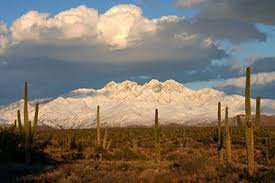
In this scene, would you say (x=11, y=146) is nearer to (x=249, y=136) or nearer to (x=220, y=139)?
(x=220, y=139)

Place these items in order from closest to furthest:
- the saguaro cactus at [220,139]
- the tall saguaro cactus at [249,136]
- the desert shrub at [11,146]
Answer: the tall saguaro cactus at [249,136], the saguaro cactus at [220,139], the desert shrub at [11,146]

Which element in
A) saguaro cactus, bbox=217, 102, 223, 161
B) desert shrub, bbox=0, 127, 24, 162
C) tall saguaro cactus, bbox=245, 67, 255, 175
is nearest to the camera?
tall saguaro cactus, bbox=245, 67, 255, 175

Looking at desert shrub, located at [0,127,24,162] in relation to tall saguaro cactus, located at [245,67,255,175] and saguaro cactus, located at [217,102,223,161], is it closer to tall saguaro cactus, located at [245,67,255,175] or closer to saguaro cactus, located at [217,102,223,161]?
saguaro cactus, located at [217,102,223,161]

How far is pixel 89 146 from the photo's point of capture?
2012 inches

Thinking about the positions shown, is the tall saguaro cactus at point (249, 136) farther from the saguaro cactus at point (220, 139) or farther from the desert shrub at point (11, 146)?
the desert shrub at point (11, 146)

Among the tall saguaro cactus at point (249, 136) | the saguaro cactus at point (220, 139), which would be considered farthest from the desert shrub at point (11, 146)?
the tall saguaro cactus at point (249, 136)

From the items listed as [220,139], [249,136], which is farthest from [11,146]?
[249,136]

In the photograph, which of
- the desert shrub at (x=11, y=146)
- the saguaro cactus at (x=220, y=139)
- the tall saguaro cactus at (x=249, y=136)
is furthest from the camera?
the desert shrub at (x=11, y=146)

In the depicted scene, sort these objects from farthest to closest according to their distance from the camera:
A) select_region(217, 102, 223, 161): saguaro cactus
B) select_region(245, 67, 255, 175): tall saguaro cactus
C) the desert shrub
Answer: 1. the desert shrub
2. select_region(217, 102, 223, 161): saguaro cactus
3. select_region(245, 67, 255, 175): tall saguaro cactus

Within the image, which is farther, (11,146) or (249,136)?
(11,146)

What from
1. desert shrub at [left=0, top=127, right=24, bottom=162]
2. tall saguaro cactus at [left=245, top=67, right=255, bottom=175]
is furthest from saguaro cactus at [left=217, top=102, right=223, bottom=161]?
desert shrub at [left=0, top=127, right=24, bottom=162]

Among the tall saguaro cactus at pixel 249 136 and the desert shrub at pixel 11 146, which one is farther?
the desert shrub at pixel 11 146

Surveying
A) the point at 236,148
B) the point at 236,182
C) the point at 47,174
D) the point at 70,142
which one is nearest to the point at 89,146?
the point at 70,142

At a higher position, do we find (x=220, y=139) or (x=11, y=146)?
(x=220, y=139)
